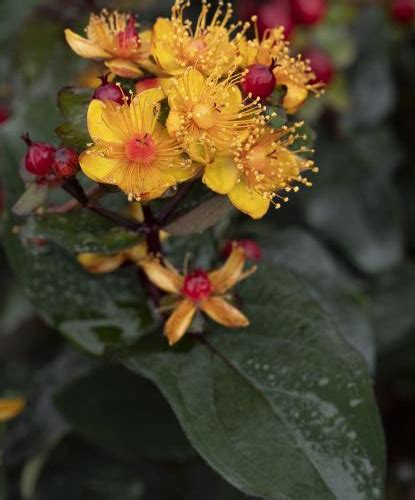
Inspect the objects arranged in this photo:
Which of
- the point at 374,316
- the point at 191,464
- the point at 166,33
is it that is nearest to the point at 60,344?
the point at 191,464

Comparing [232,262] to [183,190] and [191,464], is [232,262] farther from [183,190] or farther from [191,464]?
[191,464]

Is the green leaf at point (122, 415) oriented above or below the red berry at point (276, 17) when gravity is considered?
below

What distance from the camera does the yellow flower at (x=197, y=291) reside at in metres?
0.81

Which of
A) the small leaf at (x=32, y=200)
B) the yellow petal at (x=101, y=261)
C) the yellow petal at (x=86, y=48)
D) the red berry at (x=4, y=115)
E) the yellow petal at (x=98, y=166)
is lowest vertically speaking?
the red berry at (x=4, y=115)

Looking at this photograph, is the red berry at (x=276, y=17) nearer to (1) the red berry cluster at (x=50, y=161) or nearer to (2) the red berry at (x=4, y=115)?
(2) the red berry at (x=4, y=115)

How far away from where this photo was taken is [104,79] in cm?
74

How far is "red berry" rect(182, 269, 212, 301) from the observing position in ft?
2.67

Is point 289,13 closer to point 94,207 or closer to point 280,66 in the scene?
point 280,66

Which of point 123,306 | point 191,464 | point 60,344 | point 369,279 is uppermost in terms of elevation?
point 123,306

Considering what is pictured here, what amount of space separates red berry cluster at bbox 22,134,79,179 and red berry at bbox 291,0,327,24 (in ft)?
2.21

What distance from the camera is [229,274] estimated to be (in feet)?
2.77

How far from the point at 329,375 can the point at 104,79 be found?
1.16 ft

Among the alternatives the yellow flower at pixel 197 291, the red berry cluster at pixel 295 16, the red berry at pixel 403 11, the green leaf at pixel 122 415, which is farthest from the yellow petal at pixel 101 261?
the red berry at pixel 403 11

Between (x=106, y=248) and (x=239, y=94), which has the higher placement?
(x=239, y=94)
